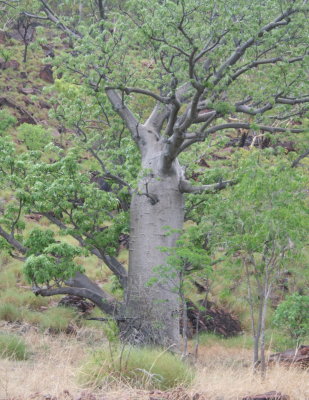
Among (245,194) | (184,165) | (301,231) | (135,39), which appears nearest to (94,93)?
(135,39)

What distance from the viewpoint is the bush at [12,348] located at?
272 inches

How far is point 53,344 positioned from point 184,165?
4013 millimetres

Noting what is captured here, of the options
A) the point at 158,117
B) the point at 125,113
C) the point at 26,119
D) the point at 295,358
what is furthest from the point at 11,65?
the point at 295,358

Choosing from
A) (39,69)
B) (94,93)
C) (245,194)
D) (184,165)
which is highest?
(39,69)

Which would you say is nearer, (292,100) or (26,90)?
(292,100)

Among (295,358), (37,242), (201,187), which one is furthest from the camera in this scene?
(201,187)

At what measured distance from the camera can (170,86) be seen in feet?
26.1

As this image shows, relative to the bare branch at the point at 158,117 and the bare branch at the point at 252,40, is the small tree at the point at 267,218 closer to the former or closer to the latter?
the bare branch at the point at 252,40

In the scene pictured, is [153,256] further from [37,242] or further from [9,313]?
[9,313]

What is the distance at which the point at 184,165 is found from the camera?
9844mm

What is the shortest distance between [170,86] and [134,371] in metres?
4.59

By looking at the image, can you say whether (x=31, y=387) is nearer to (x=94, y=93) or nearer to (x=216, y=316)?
(x=94, y=93)

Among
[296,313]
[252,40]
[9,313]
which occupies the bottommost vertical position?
[9,313]

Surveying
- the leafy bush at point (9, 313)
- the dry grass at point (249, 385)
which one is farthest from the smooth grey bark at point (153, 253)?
the leafy bush at point (9, 313)
